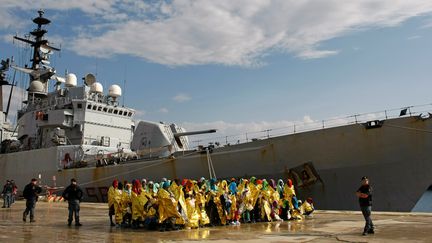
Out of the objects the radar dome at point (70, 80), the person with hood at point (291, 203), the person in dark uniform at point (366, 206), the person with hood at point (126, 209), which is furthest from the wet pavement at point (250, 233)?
the radar dome at point (70, 80)

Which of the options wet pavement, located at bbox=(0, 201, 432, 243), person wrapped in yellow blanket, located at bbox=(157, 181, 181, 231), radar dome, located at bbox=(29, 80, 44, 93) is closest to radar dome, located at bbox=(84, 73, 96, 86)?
radar dome, located at bbox=(29, 80, 44, 93)

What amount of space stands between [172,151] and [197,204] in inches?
488

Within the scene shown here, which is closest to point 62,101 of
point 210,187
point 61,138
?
point 61,138

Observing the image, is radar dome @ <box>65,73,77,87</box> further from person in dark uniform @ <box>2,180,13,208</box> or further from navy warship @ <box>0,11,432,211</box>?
person in dark uniform @ <box>2,180,13,208</box>

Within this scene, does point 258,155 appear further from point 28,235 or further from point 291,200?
point 28,235

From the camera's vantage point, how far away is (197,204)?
32.0 feet

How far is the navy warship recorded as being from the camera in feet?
45.6

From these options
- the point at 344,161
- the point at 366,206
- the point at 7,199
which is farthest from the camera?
the point at 7,199

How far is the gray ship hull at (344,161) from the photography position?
44.8 ft

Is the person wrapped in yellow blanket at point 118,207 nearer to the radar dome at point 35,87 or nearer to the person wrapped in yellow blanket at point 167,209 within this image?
the person wrapped in yellow blanket at point 167,209

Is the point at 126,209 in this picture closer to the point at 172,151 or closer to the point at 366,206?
the point at 366,206

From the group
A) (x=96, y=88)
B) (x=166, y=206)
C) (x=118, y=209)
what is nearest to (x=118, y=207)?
(x=118, y=209)

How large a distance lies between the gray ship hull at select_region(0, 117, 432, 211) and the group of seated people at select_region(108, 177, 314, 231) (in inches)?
132

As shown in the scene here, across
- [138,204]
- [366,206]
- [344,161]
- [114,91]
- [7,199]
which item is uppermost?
[114,91]
